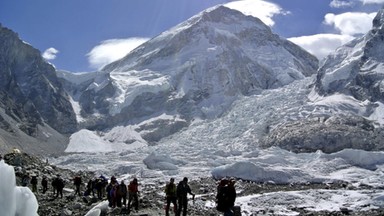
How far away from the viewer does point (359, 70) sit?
151125mm

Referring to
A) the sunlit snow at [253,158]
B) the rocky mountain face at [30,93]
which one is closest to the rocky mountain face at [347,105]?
the sunlit snow at [253,158]

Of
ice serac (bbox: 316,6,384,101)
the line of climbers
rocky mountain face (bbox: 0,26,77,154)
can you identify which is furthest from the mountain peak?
the line of climbers

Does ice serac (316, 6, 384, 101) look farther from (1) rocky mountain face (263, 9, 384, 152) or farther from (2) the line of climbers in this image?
(2) the line of climbers

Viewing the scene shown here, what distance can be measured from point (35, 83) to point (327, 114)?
340ft

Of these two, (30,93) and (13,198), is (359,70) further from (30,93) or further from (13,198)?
(13,198)

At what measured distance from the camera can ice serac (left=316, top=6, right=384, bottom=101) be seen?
145500mm

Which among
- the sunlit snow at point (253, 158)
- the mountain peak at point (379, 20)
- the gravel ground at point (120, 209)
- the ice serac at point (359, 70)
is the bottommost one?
the gravel ground at point (120, 209)

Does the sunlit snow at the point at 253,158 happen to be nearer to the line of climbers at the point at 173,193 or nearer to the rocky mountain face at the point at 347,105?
the rocky mountain face at the point at 347,105

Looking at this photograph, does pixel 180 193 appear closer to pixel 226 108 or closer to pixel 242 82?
pixel 226 108

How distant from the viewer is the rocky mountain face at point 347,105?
11744cm

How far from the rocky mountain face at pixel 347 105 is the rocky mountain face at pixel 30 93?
75498 millimetres

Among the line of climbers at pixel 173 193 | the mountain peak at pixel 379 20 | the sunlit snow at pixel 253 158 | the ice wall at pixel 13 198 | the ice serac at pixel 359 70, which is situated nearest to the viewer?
the ice wall at pixel 13 198

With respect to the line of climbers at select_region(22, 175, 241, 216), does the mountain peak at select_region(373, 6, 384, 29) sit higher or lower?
higher

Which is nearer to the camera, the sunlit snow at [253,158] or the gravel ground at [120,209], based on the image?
the gravel ground at [120,209]
